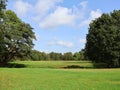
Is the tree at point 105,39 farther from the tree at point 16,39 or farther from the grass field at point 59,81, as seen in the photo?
the grass field at point 59,81

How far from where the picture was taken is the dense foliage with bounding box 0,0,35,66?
239ft

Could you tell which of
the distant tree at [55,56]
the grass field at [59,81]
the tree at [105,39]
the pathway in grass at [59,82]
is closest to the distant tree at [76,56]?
the distant tree at [55,56]

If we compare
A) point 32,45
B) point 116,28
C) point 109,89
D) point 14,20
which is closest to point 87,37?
point 116,28

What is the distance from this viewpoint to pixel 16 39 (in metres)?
73.8

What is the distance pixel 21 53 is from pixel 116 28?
2270 centimetres

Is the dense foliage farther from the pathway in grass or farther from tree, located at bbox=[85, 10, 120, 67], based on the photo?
the pathway in grass

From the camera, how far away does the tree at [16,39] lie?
241 ft

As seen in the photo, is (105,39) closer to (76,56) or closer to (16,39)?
(16,39)

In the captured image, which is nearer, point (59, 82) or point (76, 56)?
point (59, 82)

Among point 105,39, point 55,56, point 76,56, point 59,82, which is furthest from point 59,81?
point 55,56

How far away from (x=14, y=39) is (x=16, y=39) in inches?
19.5

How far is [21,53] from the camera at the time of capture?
73.8 meters

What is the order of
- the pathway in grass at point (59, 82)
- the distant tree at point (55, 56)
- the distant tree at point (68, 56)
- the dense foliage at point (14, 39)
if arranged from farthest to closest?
the distant tree at point (55, 56)
the distant tree at point (68, 56)
the dense foliage at point (14, 39)
the pathway in grass at point (59, 82)

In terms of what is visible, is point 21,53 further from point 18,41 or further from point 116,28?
point 116,28
